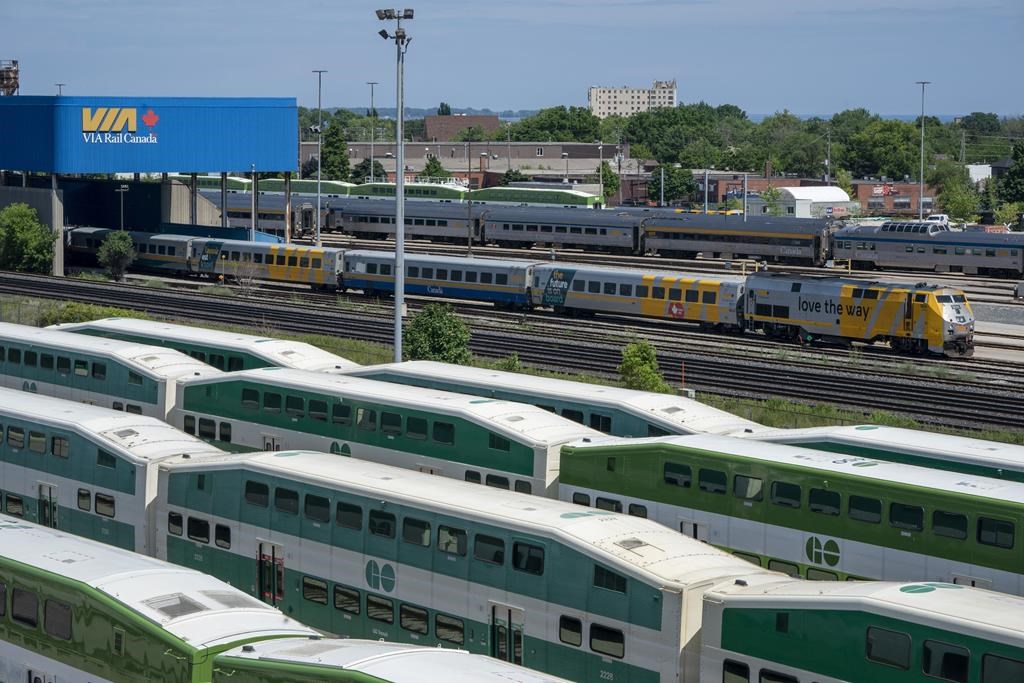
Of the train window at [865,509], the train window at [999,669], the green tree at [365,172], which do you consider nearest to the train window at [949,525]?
the train window at [865,509]

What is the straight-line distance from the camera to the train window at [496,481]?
85.2 ft

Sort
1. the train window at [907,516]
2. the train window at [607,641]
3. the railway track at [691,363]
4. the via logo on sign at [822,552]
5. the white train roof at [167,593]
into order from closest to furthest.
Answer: the white train roof at [167,593] → the train window at [607,641] → the train window at [907,516] → the via logo on sign at [822,552] → the railway track at [691,363]

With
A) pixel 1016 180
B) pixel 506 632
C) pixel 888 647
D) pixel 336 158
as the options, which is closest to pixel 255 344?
pixel 506 632

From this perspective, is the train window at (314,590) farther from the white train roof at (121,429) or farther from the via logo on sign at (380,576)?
the white train roof at (121,429)

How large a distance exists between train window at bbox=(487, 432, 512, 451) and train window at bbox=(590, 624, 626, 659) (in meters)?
7.57

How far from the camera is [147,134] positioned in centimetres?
8881

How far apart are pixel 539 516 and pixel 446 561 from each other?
175 cm

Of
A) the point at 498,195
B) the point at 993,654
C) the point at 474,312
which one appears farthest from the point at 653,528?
the point at 498,195

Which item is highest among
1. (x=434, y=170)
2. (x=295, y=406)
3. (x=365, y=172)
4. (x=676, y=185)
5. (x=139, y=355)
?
(x=434, y=170)

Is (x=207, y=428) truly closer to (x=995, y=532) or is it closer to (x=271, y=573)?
(x=271, y=573)

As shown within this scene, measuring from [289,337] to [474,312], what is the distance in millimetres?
15805

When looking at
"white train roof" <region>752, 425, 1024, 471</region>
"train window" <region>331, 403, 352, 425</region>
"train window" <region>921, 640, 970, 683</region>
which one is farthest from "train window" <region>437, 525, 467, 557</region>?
"train window" <region>331, 403, 352, 425</region>

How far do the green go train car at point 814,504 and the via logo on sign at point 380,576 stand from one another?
16.4 feet

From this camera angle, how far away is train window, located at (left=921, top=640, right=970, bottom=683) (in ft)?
50.6
